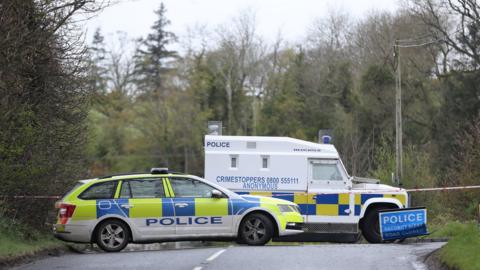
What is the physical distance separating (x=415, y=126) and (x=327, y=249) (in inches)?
1511

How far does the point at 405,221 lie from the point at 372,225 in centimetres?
129

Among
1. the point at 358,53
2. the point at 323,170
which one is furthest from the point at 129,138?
the point at 323,170

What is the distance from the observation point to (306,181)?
65.8 ft

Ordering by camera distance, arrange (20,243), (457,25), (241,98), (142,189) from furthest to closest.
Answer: (241,98) → (457,25) → (142,189) → (20,243)

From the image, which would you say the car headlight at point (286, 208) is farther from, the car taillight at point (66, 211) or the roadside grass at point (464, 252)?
the car taillight at point (66, 211)

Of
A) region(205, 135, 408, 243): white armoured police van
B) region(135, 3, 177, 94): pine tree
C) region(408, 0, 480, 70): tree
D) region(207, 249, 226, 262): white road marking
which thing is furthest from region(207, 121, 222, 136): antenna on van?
region(135, 3, 177, 94): pine tree

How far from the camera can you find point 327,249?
15391 millimetres

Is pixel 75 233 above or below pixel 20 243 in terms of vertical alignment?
above

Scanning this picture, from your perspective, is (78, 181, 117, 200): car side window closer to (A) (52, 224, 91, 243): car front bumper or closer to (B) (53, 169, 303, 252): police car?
(B) (53, 169, 303, 252): police car

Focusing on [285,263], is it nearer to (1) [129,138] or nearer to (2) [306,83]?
(2) [306,83]

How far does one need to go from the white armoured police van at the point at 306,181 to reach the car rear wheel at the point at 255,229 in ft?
11.4

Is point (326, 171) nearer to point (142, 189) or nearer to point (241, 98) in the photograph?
point (142, 189)

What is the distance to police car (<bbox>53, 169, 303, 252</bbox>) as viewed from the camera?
1595cm

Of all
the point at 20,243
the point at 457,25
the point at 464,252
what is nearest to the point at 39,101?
the point at 20,243
